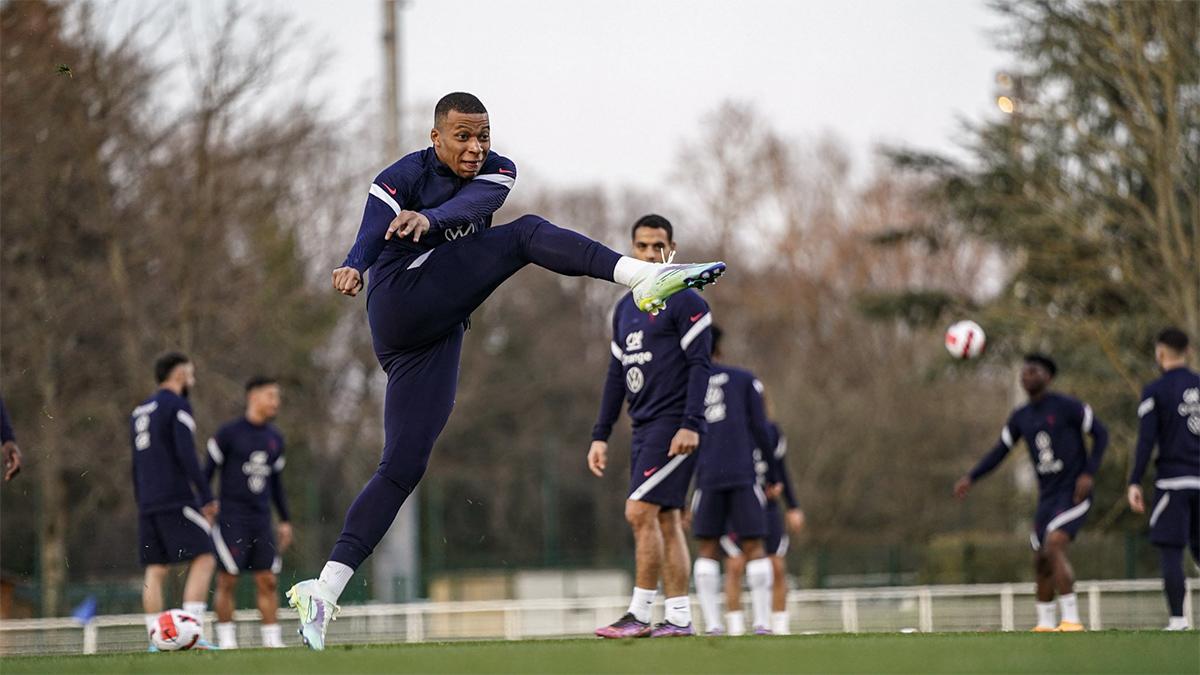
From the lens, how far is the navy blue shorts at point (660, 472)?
369 inches

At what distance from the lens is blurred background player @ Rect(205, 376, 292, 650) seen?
46.2ft

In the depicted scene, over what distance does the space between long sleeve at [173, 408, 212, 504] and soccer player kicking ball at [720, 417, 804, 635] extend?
4437 mm

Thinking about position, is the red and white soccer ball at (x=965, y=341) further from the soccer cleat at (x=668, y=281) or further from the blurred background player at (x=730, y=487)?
the soccer cleat at (x=668, y=281)

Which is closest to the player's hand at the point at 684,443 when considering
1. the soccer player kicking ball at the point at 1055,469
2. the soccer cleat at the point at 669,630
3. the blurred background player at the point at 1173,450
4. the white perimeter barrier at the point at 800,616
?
the soccer cleat at the point at 669,630

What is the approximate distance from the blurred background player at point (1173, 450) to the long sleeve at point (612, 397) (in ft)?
15.4

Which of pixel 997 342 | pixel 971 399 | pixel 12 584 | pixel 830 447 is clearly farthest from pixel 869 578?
pixel 12 584

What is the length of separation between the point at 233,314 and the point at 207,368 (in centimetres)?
123

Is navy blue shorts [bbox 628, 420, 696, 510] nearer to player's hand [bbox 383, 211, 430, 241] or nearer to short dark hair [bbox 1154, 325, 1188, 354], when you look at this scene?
player's hand [bbox 383, 211, 430, 241]

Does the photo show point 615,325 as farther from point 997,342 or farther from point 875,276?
point 875,276

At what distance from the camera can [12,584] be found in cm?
2238

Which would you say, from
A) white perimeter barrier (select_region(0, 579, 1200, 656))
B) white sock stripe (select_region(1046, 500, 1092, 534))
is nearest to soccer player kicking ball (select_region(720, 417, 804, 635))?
white perimeter barrier (select_region(0, 579, 1200, 656))

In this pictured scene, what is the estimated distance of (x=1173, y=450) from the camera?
1259 centimetres

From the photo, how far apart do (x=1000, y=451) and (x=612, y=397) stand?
495 cm

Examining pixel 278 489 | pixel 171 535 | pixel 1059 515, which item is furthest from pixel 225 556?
pixel 1059 515
